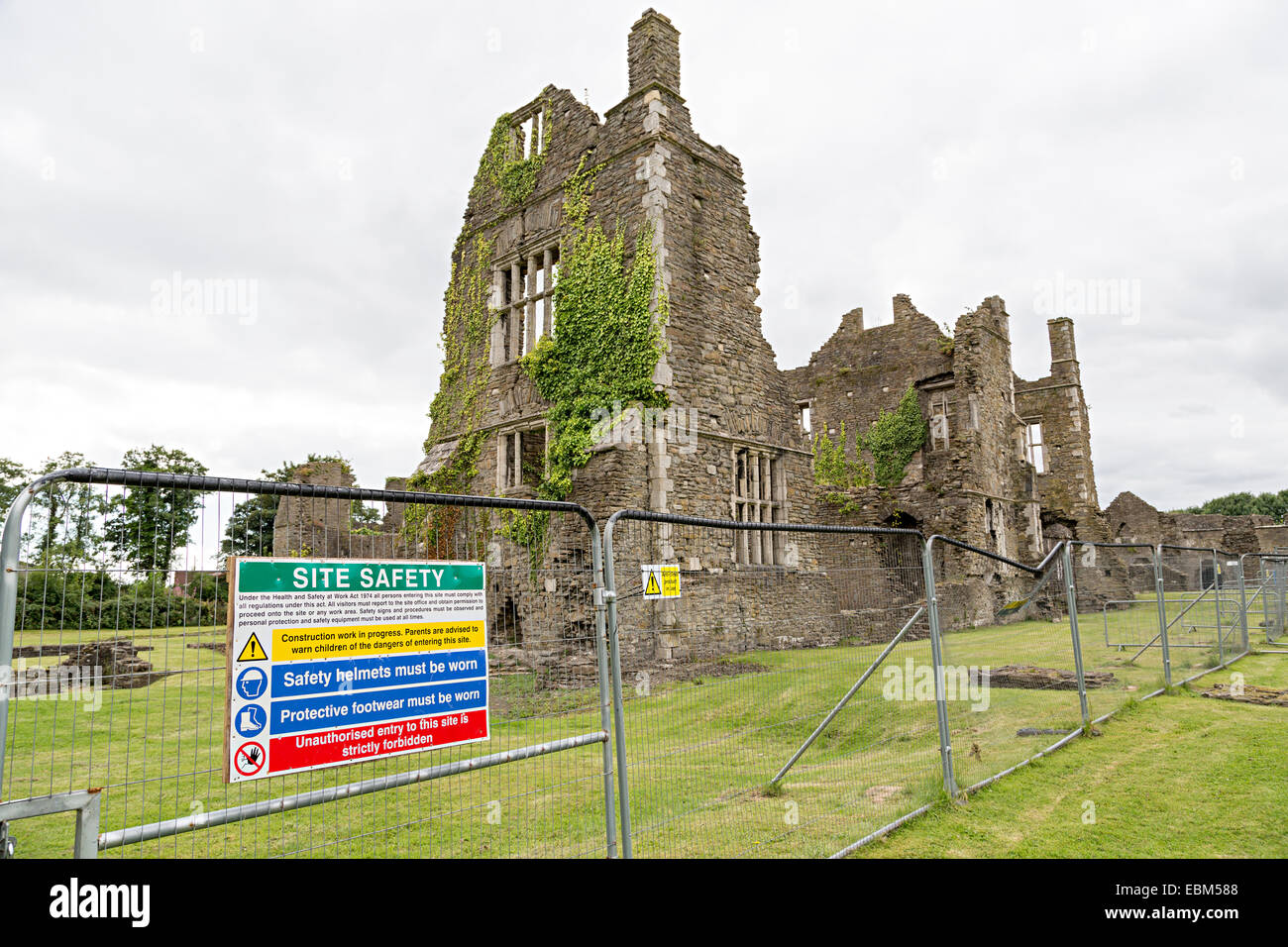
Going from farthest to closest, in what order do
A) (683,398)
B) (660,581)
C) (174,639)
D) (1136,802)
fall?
(683,398), (1136,802), (660,581), (174,639)

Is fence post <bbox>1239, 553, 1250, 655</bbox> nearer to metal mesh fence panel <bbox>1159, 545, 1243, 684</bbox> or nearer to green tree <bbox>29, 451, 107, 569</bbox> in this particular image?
metal mesh fence panel <bbox>1159, 545, 1243, 684</bbox>

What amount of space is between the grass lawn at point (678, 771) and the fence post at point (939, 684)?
0.16 m

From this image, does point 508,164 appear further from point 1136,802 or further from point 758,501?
point 1136,802

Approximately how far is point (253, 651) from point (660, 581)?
2.20 meters

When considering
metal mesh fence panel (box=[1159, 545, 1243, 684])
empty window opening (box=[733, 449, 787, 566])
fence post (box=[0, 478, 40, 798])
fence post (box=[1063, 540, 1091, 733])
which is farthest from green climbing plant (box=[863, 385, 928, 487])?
fence post (box=[0, 478, 40, 798])

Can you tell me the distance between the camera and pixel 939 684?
239 inches

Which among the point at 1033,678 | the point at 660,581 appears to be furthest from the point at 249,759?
the point at 1033,678

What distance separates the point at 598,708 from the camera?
4.27 metres

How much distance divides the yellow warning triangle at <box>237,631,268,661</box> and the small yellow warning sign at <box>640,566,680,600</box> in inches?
78.5

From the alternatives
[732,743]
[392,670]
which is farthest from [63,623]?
[732,743]

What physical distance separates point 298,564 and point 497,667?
4.21 ft

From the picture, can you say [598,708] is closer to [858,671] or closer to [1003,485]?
[858,671]

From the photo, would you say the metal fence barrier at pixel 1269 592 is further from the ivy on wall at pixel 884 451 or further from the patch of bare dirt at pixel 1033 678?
the ivy on wall at pixel 884 451

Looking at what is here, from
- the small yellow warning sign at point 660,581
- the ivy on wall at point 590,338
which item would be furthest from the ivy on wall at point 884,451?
the small yellow warning sign at point 660,581
